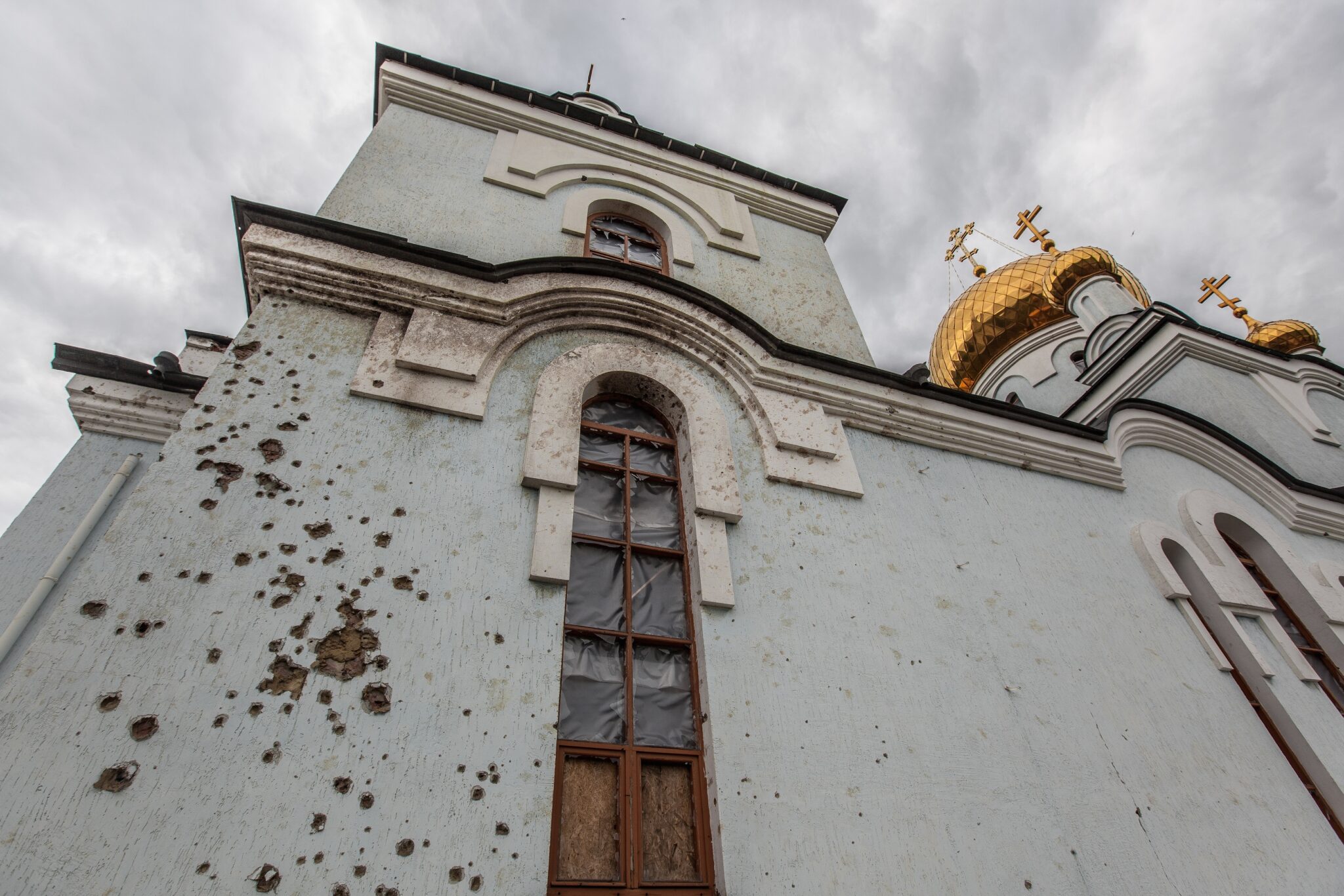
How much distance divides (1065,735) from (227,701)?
157 inches

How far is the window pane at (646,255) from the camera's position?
5.90 meters

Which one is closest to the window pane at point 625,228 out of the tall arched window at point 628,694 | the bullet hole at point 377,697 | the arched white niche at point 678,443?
the arched white niche at point 678,443

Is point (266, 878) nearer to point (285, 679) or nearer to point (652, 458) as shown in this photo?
point (285, 679)

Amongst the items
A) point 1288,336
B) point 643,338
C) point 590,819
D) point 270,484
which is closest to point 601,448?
point 643,338

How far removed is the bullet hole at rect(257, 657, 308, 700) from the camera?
97.9 inches

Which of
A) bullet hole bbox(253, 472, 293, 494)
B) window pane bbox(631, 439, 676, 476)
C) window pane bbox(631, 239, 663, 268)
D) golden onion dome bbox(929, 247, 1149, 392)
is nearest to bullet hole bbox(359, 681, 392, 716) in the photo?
bullet hole bbox(253, 472, 293, 494)

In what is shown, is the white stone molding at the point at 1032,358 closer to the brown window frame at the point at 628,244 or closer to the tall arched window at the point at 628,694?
the brown window frame at the point at 628,244

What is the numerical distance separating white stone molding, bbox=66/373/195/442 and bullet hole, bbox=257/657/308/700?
8.01ft

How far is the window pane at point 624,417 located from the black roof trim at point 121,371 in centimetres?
244

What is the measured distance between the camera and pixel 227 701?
242 centimetres

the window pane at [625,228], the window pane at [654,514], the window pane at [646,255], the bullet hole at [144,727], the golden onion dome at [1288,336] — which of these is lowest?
the bullet hole at [144,727]

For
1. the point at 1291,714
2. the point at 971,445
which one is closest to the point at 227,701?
the point at 971,445

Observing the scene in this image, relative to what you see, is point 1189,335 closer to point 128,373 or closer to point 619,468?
point 619,468

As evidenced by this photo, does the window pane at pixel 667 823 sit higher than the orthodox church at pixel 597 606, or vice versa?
the orthodox church at pixel 597 606
